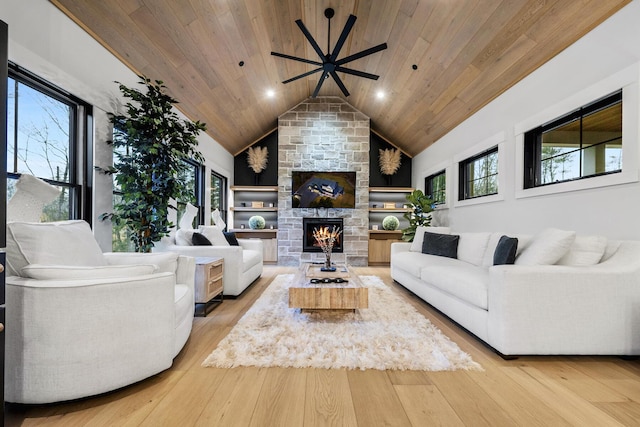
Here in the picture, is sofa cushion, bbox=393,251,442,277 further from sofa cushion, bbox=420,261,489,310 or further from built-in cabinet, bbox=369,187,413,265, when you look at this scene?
built-in cabinet, bbox=369,187,413,265

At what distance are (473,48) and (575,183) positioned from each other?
6.08 feet

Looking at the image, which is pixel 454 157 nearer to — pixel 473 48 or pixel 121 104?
pixel 473 48

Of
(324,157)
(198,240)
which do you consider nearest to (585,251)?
(198,240)

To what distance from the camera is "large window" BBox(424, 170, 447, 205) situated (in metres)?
5.80

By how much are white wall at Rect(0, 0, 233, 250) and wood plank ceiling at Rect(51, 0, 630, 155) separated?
14cm

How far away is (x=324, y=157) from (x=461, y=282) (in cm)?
486

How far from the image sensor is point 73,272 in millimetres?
1548

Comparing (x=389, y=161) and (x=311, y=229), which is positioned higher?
(x=389, y=161)

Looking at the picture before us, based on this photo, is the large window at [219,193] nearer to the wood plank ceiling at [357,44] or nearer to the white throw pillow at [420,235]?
the wood plank ceiling at [357,44]

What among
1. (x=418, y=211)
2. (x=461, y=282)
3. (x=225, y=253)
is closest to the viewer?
(x=461, y=282)

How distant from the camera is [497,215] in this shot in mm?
3975

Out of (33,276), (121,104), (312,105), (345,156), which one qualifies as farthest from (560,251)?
(312,105)

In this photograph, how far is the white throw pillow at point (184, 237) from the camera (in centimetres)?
370

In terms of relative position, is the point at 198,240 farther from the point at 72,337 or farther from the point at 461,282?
the point at 461,282
